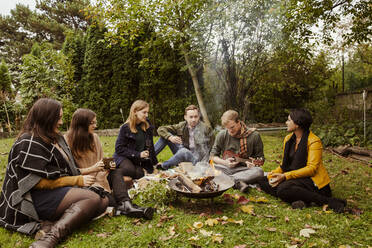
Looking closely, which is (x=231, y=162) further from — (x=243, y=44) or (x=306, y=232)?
(x=243, y=44)

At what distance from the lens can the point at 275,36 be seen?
8.59 metres

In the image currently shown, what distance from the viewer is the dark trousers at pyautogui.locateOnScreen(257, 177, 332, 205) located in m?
3.41

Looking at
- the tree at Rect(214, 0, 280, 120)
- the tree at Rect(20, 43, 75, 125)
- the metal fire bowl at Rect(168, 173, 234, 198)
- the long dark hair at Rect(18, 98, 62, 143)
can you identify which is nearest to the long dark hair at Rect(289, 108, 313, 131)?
the metal fire bowl at Rect(168, 173, 234, 198)

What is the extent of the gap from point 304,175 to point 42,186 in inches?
129

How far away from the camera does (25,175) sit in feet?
8.43

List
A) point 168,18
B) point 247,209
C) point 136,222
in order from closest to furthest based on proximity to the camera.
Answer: point 136,222
point 247,209
point 168,18

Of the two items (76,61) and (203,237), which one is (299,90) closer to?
(76,61)

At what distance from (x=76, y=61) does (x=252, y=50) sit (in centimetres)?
936

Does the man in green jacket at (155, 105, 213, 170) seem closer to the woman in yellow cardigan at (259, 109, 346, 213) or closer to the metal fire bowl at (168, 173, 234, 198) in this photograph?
the metal fire bowl at (168, 173, 234, 198)

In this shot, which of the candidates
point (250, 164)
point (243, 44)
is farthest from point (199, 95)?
point (250, 164)

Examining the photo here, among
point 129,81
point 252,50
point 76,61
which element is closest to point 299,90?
point 252,50

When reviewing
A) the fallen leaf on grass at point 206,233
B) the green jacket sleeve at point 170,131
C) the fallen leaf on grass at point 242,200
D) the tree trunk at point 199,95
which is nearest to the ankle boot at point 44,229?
the fallen leaf on grass at point 206,233

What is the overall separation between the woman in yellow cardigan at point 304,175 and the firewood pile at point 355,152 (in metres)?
3.78

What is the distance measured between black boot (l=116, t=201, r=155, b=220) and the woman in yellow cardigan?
1.81 meters
